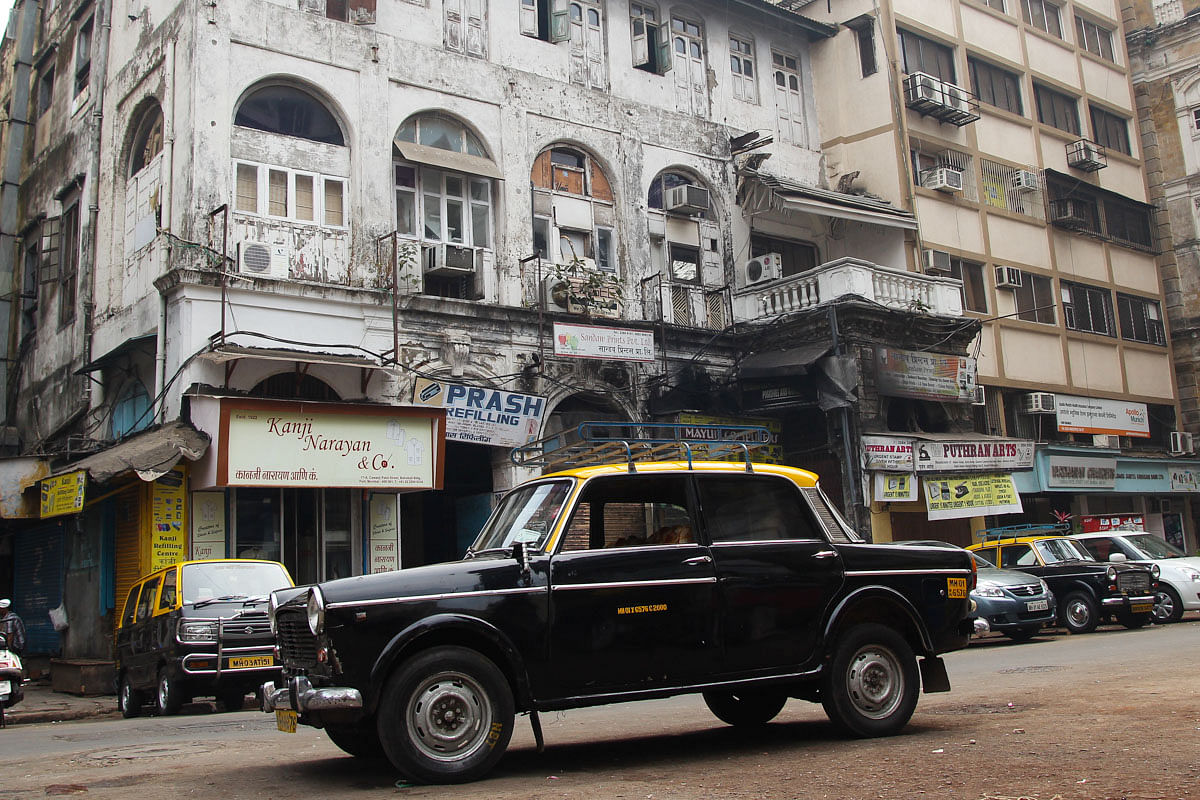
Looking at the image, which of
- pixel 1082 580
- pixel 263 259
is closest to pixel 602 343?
pixel 263 259

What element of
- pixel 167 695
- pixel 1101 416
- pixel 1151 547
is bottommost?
pixel 167 695

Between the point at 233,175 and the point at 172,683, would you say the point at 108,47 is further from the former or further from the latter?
the point at 172,683

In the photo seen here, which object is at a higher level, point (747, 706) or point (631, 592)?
point (631, 592)

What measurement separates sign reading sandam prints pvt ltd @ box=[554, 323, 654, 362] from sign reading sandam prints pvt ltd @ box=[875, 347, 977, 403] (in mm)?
5457

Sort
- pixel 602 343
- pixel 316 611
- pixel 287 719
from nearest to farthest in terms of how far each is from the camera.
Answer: pixel 316 611, pixel 287 719, pixel 602 343

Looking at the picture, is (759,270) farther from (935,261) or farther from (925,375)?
(935,261)

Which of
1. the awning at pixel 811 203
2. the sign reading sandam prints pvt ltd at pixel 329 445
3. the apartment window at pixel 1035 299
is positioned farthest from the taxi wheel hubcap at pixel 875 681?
the apartment window at pixel 1035 299

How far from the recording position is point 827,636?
7199 millimetres

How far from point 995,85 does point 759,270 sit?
36.7 ft

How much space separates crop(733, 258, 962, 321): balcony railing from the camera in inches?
908

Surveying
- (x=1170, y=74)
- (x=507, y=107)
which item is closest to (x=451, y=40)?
(x=507, y=107)

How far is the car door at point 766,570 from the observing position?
22.9 feet

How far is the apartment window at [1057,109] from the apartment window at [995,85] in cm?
95

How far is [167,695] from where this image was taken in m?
12.7
